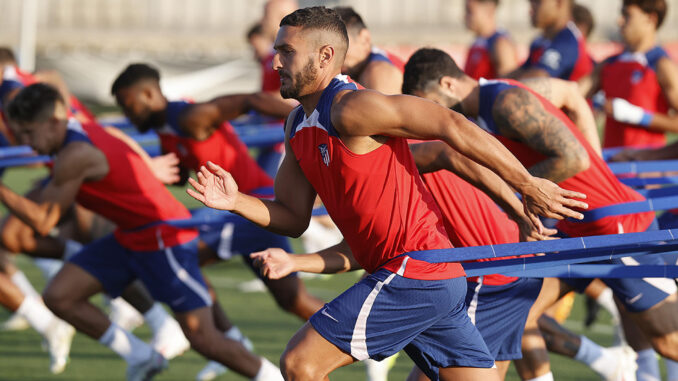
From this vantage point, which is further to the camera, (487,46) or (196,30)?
(196,30)

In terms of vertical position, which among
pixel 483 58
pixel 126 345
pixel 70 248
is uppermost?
pixel 483 58

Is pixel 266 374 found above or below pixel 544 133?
below

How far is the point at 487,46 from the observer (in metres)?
10.8

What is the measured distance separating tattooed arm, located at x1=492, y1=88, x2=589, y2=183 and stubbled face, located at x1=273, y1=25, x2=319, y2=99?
126 centimetres

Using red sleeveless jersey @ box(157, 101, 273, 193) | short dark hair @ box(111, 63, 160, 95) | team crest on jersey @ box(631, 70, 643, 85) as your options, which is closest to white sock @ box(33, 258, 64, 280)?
red sleeveless jersey @ box(157, 101, 273, 193)

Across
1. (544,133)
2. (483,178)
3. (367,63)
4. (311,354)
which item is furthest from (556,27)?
(311,354)

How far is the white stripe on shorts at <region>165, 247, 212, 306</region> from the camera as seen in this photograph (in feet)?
22.0

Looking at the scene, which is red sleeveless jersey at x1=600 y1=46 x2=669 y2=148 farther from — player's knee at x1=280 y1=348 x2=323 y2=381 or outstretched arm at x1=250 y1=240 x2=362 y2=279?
player's knee at x1=280 y1=348 x2=323 y2=381

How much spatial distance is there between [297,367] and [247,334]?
15.8ft

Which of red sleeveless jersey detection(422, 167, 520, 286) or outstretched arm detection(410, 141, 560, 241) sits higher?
outstretched arm detection(410, 141, 560, 241)

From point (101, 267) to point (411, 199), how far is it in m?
3.17

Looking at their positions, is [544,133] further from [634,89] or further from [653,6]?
[634,89]

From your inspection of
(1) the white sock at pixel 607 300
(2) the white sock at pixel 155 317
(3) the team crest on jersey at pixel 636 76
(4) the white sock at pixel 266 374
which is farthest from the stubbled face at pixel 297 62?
(3) the team crest on jersey at pixel 636 76

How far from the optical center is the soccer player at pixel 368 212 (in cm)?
420
